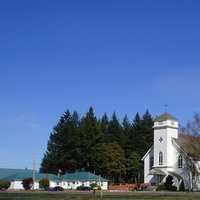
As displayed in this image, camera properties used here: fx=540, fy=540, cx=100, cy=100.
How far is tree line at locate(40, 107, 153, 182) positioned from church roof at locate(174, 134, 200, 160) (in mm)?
16361

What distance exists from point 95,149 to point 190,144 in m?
21.4

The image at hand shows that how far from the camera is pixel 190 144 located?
301ft

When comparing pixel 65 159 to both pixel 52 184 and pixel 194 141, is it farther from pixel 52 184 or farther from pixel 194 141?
pixel 194 141

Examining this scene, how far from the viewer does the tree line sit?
4171 inches

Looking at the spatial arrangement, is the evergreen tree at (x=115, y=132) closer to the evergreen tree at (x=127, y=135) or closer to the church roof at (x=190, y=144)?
the evergreen tree at (x=127, y=135)

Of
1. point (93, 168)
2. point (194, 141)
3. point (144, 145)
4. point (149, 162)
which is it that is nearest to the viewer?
point (194, 141)

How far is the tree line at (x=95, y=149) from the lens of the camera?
105938 mm

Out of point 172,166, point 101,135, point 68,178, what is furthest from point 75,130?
point 172,166

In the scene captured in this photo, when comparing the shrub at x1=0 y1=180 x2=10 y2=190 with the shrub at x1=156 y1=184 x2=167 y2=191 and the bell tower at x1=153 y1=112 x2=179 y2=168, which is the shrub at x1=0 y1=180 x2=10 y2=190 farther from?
the shrub at x1=156 y1=184 x2=167 y2=191

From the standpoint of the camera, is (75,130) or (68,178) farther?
(75,130)

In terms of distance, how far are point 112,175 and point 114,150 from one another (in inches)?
308

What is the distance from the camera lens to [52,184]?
100312 millimetres

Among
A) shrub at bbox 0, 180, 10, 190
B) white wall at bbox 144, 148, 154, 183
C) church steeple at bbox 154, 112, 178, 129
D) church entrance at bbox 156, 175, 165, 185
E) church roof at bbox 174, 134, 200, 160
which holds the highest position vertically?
church steeple at bbox 154, 112, 178, 129

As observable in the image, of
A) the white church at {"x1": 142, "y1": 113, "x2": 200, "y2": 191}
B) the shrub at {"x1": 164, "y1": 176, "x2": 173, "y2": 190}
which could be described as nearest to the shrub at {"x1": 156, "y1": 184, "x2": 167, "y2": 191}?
the shrub at {"x1": 164, "y1": 176, "x2": 173, "y2": 190}
